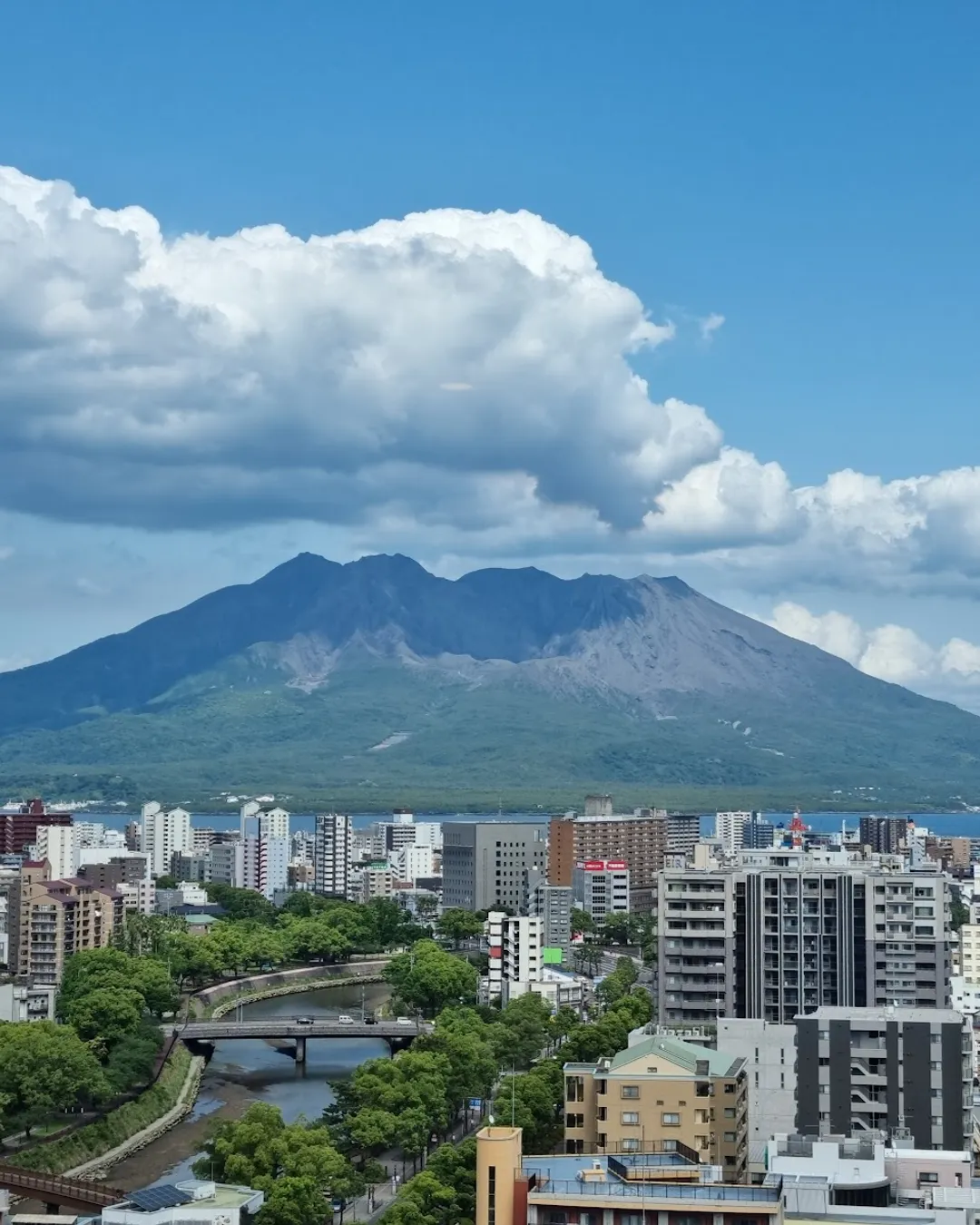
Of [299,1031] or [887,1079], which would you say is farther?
[299,1031]

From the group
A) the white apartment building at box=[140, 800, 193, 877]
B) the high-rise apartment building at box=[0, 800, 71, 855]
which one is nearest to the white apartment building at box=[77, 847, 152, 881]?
the high-rise apartment building at box=[0, 800, 71, 855]

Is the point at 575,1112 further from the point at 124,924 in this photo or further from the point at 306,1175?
the point at 124,924

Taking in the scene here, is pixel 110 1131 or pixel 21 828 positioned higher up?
pixel 21 828

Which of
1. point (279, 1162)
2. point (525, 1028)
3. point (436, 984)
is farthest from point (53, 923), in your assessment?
point (279, 1162)

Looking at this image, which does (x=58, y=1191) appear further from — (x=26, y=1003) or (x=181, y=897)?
(x=181, y=897)

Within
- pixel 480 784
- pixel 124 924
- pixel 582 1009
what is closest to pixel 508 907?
pixel 124 924

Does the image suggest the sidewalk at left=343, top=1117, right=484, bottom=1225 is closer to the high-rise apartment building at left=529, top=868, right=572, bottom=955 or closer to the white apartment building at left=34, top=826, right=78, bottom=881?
the high-rise apartment building at left=529, top=868, right=572, bottom=955
